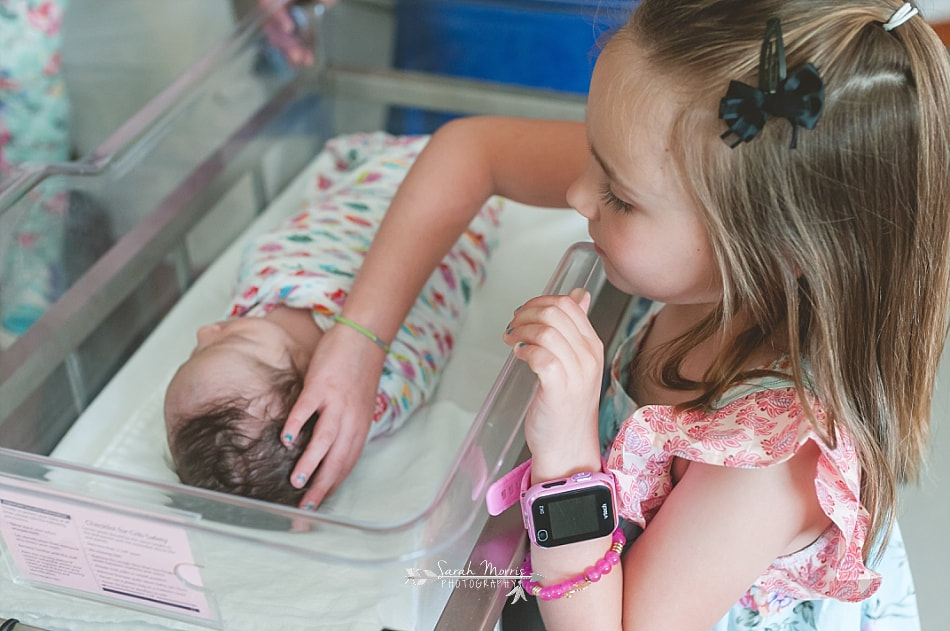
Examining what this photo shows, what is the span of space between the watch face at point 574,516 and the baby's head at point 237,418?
1.12 ft

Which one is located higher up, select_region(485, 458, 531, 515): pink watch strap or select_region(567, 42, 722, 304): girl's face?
select_region(567, 42, 722, 304): girl's face

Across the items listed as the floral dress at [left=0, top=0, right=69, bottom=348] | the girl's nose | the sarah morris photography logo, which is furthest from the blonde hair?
the floral dress at [left=0, top=0, right=69, bottom=348]

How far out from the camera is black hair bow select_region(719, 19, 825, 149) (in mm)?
Result: 639

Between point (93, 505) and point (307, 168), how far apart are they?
0.97 m

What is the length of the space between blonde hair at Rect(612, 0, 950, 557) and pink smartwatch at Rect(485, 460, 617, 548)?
116mm

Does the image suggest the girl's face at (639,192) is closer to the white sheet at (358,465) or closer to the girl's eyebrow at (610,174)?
the girl's eyebrow at (610,174)

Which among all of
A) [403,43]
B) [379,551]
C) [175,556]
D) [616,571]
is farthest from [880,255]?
[403,43]

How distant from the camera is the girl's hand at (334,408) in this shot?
1002mm

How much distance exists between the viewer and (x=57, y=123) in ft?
5.63

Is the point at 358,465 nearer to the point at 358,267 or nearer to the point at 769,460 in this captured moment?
the point at 358,267

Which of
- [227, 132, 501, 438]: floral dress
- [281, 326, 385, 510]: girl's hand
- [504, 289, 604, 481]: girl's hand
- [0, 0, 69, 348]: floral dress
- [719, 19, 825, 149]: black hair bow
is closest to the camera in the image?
[719, 19, 825, 149]: black hair bow

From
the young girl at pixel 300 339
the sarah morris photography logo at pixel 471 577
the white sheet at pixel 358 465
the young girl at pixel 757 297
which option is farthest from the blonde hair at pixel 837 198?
the young girl at pixel 300 339

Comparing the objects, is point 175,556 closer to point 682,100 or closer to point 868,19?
point 682,100

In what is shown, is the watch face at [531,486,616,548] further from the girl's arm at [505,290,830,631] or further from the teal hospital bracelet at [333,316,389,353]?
the teal hospital bracelet at [333,316,389,353]
